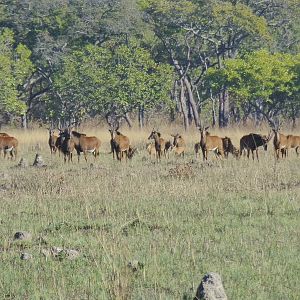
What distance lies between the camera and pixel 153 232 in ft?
32.9

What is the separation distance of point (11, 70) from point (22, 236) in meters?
34.5

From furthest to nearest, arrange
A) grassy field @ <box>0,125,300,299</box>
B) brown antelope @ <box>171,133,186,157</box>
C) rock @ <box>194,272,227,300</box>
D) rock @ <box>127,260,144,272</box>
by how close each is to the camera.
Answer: brown antelope @ <box>171,133,186,157</box> → rock @ <box>127,260,144,272</box> → grassy field @ <box>0,125,300,299</box> → rock @ <box>194,272,227,300</box>

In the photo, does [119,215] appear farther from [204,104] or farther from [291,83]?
[204,104]

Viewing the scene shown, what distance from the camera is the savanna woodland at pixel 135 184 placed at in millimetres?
7867

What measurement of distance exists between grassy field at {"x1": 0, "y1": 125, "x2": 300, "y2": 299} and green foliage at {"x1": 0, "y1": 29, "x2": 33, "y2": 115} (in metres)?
23.8

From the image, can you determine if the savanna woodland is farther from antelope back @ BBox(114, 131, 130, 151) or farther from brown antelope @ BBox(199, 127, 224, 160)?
brown antelope @ BBox(199, 127, 224, 160)

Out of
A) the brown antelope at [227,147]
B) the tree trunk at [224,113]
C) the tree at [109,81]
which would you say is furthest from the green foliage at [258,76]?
the brown antelope at [227,147]

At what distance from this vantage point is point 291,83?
4247cm

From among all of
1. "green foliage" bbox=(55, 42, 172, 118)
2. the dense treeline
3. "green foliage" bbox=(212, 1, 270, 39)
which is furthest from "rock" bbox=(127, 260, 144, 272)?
"green foliage" bbox=(212, 1, 270, 39)

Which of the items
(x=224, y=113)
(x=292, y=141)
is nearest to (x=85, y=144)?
(x=292, y=141)

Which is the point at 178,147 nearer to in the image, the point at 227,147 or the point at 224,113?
the point at 227,147

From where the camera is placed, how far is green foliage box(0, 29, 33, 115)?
40.8 meters

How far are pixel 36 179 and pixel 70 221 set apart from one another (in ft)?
18.4

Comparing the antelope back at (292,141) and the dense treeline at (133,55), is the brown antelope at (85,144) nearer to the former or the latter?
the antelope back at (292,141)
